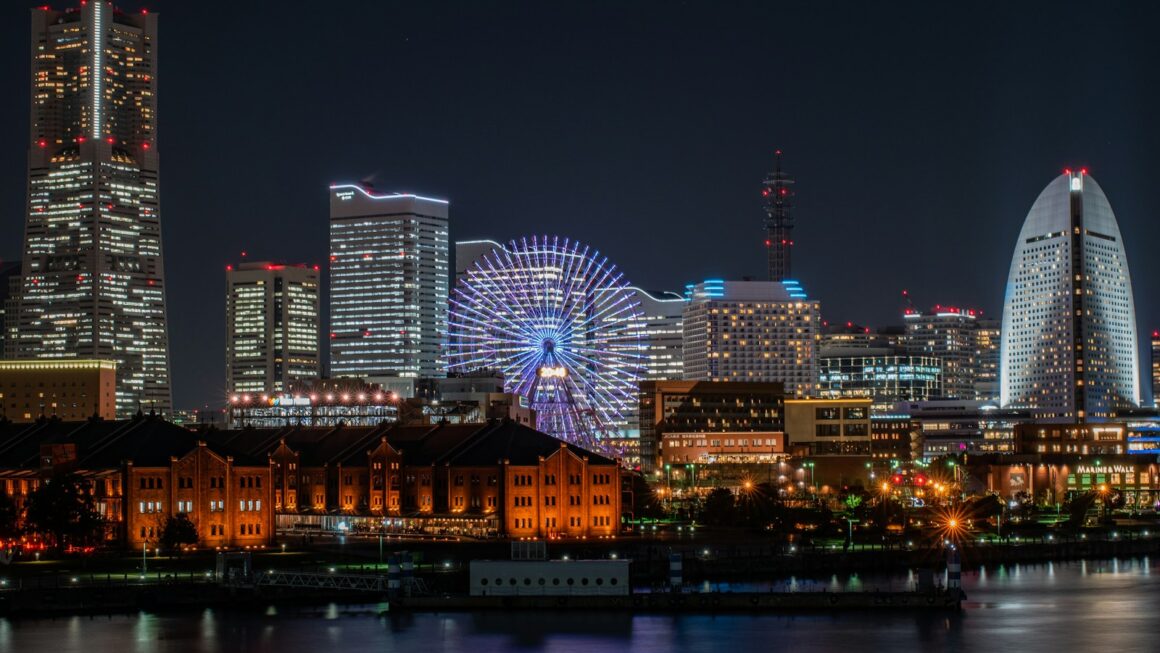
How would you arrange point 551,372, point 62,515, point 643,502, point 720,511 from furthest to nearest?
1. point 643,502
2. point 551,372
3. point 720,511
4. point 62,515

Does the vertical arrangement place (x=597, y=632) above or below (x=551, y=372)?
below

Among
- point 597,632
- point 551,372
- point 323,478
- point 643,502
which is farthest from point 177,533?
point 643,502

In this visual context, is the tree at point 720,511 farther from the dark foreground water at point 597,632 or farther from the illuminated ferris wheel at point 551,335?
the dark foreground water at point 597,632

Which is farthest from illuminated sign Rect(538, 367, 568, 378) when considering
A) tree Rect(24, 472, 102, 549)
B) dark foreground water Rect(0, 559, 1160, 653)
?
dark foreground water Rect(0, 559, 1160, 653)

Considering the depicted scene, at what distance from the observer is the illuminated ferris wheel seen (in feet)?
553

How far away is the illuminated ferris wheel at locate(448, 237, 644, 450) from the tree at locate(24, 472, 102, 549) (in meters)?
52.5

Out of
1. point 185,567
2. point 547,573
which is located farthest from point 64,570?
point 547,573

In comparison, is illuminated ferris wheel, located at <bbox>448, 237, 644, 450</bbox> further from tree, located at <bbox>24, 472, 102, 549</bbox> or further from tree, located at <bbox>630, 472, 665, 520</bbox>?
tree, located at <bbox>24, 472, 102, 549</bbox>

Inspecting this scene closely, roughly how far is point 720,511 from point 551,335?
74.0 feet

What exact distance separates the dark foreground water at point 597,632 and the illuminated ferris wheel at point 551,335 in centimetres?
6181

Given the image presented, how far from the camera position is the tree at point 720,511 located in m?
161

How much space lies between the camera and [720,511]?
162 m

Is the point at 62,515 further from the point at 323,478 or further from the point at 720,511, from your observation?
the point at 720,511

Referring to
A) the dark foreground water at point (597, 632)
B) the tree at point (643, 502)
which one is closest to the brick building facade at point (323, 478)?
the tree at point (643, 502)
